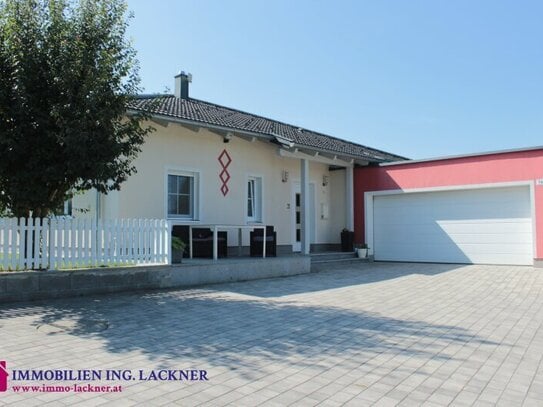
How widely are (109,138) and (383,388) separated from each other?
6030mm

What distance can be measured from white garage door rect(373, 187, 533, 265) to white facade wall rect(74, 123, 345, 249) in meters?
1.93

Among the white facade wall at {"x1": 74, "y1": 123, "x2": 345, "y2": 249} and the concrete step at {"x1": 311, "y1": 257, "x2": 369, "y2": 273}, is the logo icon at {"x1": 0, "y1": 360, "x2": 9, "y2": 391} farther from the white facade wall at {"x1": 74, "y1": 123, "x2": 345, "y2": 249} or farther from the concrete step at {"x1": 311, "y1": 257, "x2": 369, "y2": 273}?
the concrete step at {"x1": 311, "y1": 257, "x2": 369, "y2": 273}

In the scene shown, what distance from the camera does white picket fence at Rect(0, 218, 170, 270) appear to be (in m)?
7.56

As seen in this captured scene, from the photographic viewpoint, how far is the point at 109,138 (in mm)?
7891

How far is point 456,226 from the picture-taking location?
1513 centimetres

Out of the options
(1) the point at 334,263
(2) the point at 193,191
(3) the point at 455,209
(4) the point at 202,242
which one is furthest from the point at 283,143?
(3) the point at 455,209

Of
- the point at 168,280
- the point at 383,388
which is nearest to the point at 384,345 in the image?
the point at 383,388

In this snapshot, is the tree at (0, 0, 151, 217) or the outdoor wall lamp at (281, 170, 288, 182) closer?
the tree at (0, 0, 151, 217)

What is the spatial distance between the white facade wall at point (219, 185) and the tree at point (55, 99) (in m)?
3.05

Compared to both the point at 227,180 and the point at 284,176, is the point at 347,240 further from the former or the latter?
the point at 227,180

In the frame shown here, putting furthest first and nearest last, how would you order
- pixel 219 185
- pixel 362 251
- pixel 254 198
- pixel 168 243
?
pixel 362 251 → pixel 254 198 → pixel 219 185 → pixel 168 243

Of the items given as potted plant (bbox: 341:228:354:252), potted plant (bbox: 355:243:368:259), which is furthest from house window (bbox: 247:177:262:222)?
potted plant (bbox: 355:243:368:259)

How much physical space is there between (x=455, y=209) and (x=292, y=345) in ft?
37.8

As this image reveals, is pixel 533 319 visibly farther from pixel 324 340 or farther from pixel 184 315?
pixel 184 315
